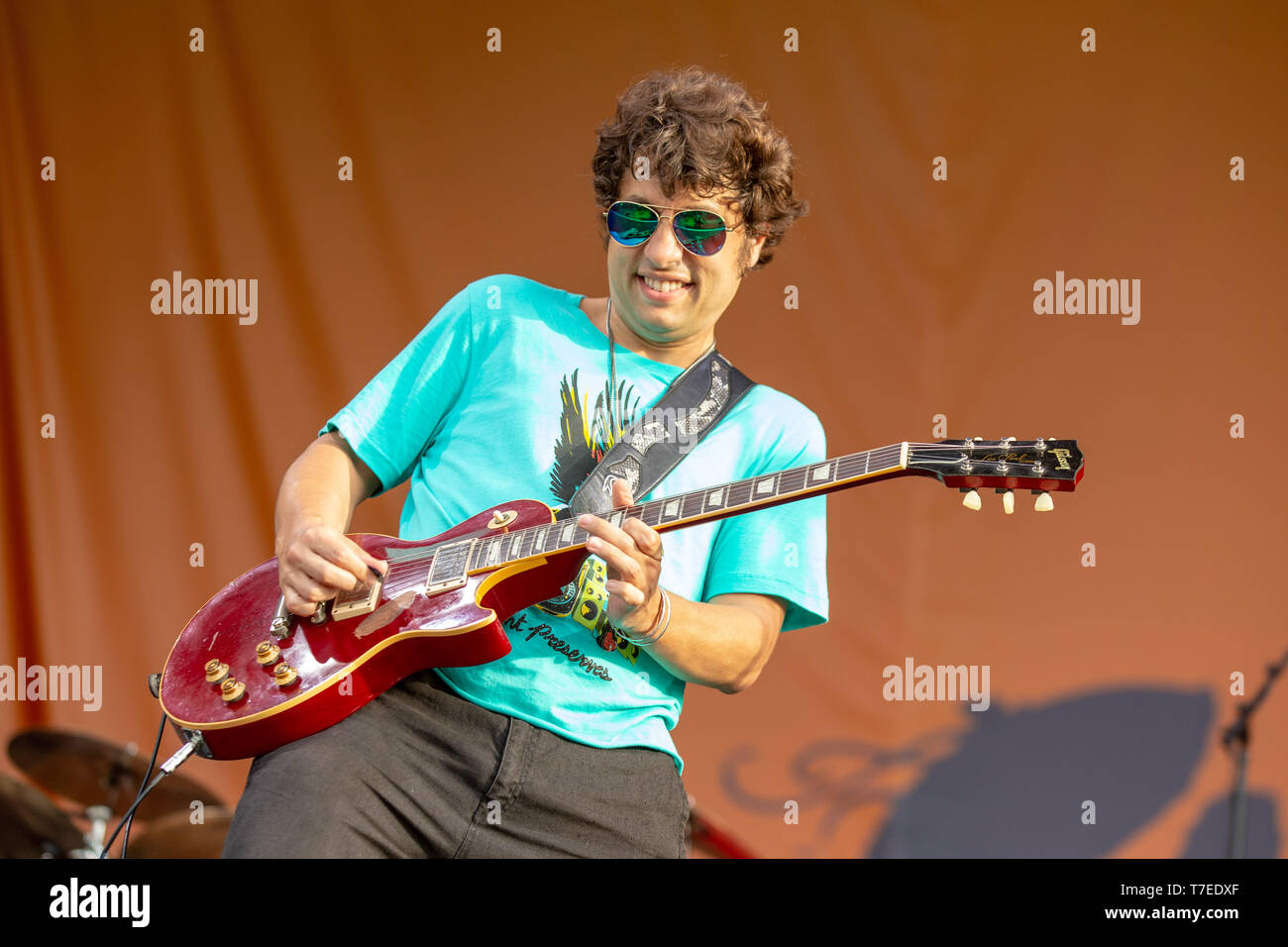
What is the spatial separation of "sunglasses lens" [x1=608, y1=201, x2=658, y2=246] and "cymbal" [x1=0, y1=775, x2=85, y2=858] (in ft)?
8.51

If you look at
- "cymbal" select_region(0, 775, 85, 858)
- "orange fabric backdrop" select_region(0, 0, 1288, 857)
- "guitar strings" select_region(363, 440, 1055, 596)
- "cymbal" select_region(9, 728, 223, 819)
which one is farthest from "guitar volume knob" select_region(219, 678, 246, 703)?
"orange fabric backdrop" select_region(0, 0, 1288, 857)

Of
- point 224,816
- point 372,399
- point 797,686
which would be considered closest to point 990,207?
point 797,686

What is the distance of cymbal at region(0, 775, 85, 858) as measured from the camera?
3426 mm

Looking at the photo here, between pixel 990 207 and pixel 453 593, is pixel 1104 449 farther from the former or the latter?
pixel 453 593

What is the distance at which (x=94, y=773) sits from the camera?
369 cm

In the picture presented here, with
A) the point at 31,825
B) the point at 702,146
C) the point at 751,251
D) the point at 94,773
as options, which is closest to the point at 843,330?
the point at 751,251

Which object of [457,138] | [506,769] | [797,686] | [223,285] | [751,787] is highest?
[457,138]

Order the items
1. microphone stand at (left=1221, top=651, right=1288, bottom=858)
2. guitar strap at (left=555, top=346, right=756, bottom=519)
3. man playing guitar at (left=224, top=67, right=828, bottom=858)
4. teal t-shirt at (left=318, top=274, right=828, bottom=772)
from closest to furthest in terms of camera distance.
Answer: man playing guitar at (left=224, top=67, right=828, bottom=858)
teal t-shirt at (left=318, top=274, right=828, bottom=772)
guitar strap at (left=555, top=346, right=756, bottom=519)
microphone stand at (left=1221, top=651, right=1288, bottom=858)

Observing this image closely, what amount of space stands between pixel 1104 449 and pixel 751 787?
167 cm

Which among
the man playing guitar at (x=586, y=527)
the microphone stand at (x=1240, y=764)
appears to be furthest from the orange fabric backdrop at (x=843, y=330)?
the man playing guitar at (x=586, y=527)

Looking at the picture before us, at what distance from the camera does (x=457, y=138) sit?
4.03 metres

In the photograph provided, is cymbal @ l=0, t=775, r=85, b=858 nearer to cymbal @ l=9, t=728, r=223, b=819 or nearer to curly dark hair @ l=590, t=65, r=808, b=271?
cymbal @ l=9, t=728, r=223, b=819
